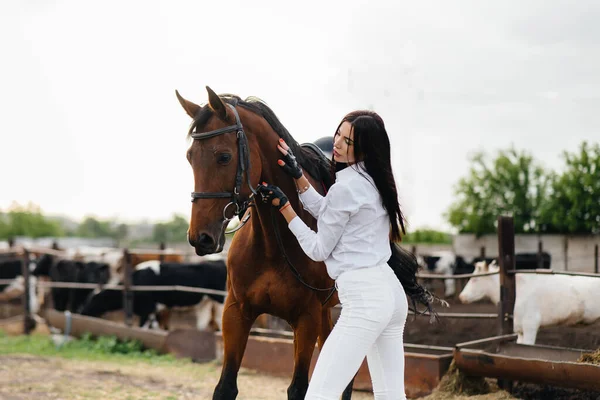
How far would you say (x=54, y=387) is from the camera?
20.1 feet

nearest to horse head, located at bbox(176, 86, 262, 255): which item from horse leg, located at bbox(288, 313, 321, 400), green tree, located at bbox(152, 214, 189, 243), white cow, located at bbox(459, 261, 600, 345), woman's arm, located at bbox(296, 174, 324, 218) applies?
woman's arm, located at bbox(296, 174, 324, 218)

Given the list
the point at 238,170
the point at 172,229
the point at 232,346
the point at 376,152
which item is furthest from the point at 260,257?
the point at 172,229

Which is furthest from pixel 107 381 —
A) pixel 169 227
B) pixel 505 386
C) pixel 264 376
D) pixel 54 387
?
pixel 169 227

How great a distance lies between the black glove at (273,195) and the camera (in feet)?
9.95

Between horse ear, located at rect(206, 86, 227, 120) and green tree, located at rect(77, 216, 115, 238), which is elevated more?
horse ear, located at rect(206, 86, 227, 120)

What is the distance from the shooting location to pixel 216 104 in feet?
10.7

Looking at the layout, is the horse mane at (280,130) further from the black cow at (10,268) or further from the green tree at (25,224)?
the green tree at (25,224)

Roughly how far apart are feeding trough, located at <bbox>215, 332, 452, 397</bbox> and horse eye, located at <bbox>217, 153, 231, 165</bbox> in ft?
10.2

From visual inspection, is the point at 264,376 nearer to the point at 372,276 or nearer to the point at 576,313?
the point at 576,313

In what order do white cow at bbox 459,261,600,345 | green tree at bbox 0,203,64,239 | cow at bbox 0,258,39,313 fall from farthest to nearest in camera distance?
green tree at bbox 0,203,64,239
cow at bbox 0,258,39,313
white cow at bbox 459,261,600,345

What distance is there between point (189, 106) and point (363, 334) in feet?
4.96

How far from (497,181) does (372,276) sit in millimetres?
25296

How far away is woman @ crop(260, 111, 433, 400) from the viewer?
261 centimetres

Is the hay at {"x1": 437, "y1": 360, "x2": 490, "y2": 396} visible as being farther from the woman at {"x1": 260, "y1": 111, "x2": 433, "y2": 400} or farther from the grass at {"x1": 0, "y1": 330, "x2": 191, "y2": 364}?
the grass at {"x1": 0, "y1": 330, "x2": 191, "y2": 364}
